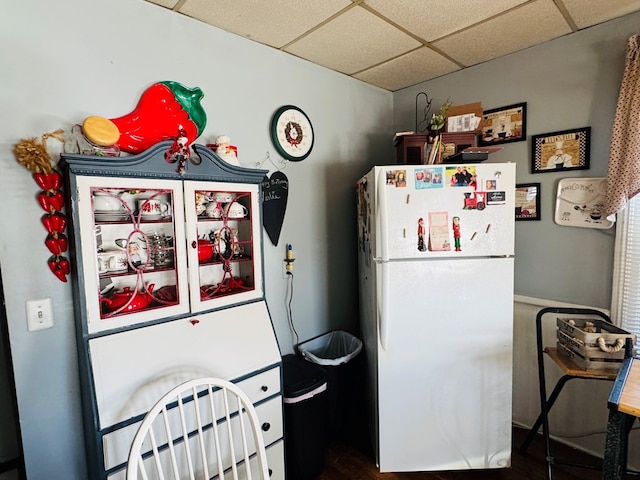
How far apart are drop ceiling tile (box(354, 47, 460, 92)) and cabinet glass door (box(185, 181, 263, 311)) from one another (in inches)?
53.1

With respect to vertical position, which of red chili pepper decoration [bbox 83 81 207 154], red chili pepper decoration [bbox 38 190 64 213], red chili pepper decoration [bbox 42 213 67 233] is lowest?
red chili pepper decoration [bbox 42 213 67 233]

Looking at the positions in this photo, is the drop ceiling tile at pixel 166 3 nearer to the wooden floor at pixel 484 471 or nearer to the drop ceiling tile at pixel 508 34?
the drop ceiling tile at pixel 508 34

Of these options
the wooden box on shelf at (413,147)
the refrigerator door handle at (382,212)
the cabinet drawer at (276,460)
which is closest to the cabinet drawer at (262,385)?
the cabinet drawer at (276,460)

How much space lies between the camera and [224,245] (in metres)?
1.71

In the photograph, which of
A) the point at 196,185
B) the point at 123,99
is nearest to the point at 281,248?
the point at 196,185

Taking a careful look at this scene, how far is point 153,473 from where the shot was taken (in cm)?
130

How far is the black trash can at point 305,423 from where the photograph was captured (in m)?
1.75

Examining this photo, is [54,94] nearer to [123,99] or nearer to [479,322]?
[123,99]

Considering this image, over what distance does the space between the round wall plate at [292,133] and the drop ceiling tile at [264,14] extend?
43 cm

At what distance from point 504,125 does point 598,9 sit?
26.8 inches

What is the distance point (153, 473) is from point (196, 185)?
3.89ft

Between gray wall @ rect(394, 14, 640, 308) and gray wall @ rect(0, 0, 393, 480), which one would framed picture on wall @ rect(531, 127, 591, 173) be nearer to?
gray wall @ rect(394, 14, 640, 308)

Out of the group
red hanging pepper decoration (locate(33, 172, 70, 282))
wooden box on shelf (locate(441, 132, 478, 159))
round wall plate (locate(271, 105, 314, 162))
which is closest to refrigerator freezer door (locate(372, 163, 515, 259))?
wooden box on shelf (locate(441, 132, 478, 159))

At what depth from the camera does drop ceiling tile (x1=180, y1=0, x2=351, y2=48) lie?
156 cm
